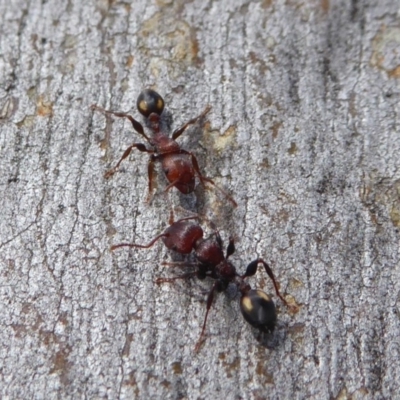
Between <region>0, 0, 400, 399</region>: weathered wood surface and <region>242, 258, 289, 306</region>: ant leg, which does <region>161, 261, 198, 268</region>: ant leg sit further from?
<region>242, 258, 289, 306</region>: ant leg

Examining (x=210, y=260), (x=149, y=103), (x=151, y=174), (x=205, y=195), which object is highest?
(x=149, y=103)

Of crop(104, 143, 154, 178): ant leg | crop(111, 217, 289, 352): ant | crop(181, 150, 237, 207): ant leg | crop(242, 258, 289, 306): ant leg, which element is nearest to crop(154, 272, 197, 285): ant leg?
crop(111, 217, 289, 352): ant

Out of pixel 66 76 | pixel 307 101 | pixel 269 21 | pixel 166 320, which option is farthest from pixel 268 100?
pixel 166 320

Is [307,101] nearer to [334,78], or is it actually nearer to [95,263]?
[334,78]

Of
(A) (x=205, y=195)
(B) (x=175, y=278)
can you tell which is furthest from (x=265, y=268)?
(A) (x=205, y=195)

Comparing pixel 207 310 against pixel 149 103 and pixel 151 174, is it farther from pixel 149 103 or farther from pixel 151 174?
pixel 149 103

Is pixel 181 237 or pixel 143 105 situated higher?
pixel 143 105

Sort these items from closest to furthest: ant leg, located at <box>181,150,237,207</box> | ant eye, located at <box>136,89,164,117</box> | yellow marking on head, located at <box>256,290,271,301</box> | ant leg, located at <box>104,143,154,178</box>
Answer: yellow marking on head, located at <box>256,290,271,301</box>, ant leg, located at <box>181,150,237,207</box>, ant leg, located at <box>104,143,154,178</box>, ant eye, located at <box>136,89,164,117</box>

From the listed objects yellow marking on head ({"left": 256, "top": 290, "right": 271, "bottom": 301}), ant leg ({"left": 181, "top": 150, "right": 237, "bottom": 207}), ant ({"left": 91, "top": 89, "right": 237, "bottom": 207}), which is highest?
ant ({"left": 91, "top": 89, "right": 237, "bottom": 207})
